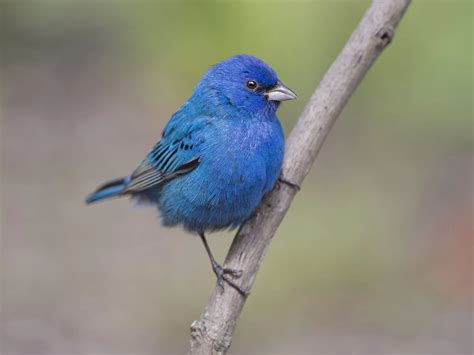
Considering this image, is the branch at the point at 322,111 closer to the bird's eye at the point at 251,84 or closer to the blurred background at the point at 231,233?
the bird's eye at the point at 251,84

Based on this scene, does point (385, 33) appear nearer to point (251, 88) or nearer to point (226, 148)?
point (251, 88)

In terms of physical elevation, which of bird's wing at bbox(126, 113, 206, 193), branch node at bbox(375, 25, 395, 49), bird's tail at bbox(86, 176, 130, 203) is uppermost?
branch node at bbox(375, 25, 395, 49)

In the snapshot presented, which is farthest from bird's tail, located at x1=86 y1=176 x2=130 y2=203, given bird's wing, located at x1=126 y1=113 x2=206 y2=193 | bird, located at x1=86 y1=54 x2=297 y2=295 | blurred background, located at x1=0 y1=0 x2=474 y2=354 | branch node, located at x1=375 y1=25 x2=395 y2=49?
branch node, located at x1=375 y1=25 x2=395 y2=49

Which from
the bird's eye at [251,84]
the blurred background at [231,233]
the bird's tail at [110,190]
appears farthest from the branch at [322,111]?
the blurred background at [231,233]

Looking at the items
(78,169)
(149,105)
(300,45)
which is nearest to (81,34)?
(149,105)

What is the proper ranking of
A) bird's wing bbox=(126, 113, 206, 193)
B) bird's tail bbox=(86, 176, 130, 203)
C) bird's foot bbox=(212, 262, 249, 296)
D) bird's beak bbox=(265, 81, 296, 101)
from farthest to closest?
1. bird's tail bbox=(86, 176, 130, 203)
2. bird's wing bbox=(126, 113, 206, 193)
3. bird's beak bbox=(265, 81, 296, 101)
4. bird's foot bbox=(212, 262, 249, 296)

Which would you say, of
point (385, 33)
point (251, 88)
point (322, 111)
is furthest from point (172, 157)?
point (385, 33)

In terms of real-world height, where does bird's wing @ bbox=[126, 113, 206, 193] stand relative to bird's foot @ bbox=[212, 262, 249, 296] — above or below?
above

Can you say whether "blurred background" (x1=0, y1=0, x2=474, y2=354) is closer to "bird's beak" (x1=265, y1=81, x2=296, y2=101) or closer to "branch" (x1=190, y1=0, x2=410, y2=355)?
"branch" (x1=190, y1=0, x2=410, y2=355)
